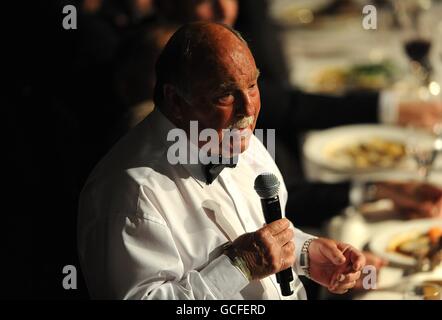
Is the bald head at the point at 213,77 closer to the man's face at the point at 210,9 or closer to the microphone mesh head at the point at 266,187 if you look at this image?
the microphone mesh head at the point at 266,187

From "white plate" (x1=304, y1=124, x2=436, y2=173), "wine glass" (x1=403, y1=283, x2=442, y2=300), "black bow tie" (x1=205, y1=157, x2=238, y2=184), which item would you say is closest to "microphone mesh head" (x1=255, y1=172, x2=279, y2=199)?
"black bow tie" (x1=205, y1=157, x2=238, y2=184)

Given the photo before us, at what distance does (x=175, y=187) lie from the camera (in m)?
1.46

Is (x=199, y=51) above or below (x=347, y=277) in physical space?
above

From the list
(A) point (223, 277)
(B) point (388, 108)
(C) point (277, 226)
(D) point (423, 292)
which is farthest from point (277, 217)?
(B) point (388, 108)

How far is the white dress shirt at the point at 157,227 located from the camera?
1369 millimetres

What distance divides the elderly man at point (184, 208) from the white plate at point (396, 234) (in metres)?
0.58

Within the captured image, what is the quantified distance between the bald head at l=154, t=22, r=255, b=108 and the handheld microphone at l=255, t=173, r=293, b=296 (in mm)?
203

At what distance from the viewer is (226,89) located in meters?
1.33

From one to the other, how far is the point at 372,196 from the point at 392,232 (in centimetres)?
34

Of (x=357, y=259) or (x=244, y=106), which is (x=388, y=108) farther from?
(x=244, y=106)

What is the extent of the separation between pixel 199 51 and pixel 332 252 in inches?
19.6

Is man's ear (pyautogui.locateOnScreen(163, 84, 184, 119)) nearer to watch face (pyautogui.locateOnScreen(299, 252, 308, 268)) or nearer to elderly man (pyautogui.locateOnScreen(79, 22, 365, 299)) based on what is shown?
elderly man (pyautogui.locateOnScreen(79, 22, 365, 299))
